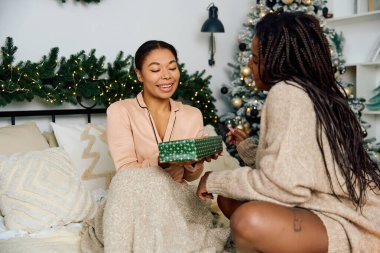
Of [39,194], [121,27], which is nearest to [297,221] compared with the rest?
[39,194]

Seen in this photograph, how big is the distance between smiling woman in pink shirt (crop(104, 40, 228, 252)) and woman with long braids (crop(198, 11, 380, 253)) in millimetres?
219

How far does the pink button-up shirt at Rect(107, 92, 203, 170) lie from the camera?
1940 millimetres

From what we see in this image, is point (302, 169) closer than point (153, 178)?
Yes

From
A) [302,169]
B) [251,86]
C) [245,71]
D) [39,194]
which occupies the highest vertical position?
[245,71]

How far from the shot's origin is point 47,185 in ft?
6.54

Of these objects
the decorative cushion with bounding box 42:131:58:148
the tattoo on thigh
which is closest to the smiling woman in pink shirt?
the tattoo on thigh

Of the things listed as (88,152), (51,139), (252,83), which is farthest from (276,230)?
(252,83)

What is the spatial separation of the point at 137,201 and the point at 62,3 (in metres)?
1.71

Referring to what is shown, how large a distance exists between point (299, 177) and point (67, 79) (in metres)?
1.68

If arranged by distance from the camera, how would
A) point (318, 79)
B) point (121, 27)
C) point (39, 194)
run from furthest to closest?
1. point (121, 27)
2. point (39, 194)
3. point (318, 79)

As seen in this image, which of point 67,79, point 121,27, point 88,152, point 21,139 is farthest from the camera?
point 121,27

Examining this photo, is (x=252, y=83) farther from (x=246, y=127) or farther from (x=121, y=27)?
(x=121, y=27)

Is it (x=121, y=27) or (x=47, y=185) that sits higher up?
(x=121, y=27)

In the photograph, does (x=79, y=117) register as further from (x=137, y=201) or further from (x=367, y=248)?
(x=367, y=248)
